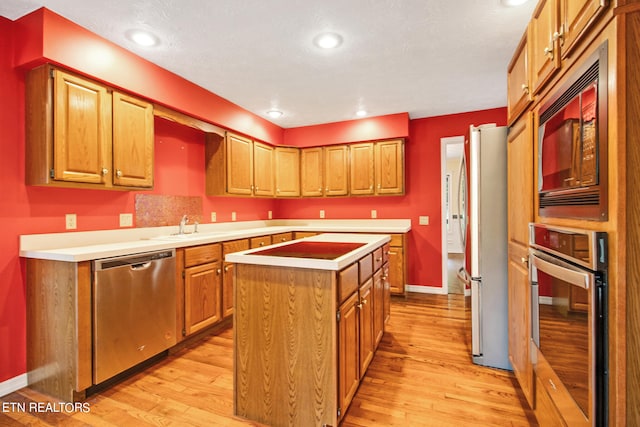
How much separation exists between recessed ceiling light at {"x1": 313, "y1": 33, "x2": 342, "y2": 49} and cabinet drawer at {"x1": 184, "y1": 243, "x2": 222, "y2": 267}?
6.60 feet

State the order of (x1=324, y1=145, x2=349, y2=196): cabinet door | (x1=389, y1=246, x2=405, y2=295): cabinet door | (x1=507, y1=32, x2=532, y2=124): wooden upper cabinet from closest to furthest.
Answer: (x1=507, y1=32, x2=532, y2=124): wooden upper cabinet, (x1=389, y1=246, x2=405, y2=295): cabinet door, (x1=324, y1=145, x2=349, y2=196): cabinet door

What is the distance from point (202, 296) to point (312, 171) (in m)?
2.56

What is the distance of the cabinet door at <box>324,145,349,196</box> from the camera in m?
4.47

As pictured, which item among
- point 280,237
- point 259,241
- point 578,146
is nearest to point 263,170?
point 280,237

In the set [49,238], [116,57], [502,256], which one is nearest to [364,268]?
[502,256]

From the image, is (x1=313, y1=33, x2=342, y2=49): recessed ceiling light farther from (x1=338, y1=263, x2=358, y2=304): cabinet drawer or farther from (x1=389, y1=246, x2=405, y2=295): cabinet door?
(x1=389, y1=246, x2=405, y2=295): cabinet door

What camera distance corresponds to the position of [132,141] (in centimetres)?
249

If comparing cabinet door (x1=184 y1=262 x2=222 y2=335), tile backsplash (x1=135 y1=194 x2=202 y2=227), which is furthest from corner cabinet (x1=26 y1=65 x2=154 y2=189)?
cabinet door (x1=184 y1=262 x2=222 y2=335)

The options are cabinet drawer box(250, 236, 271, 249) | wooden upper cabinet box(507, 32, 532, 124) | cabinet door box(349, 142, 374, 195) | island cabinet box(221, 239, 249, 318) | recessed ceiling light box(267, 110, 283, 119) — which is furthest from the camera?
cabinet door box(349, 142, 374, 195)

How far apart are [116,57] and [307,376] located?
2.71 m

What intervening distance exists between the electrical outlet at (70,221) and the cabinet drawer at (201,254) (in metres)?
0.81

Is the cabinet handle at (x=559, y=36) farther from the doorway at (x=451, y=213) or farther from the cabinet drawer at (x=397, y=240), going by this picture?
the cabinet drawer at (x=397, y=240)

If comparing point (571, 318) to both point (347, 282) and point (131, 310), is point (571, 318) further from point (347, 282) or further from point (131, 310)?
point (131, 310)

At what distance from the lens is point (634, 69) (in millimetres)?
840
